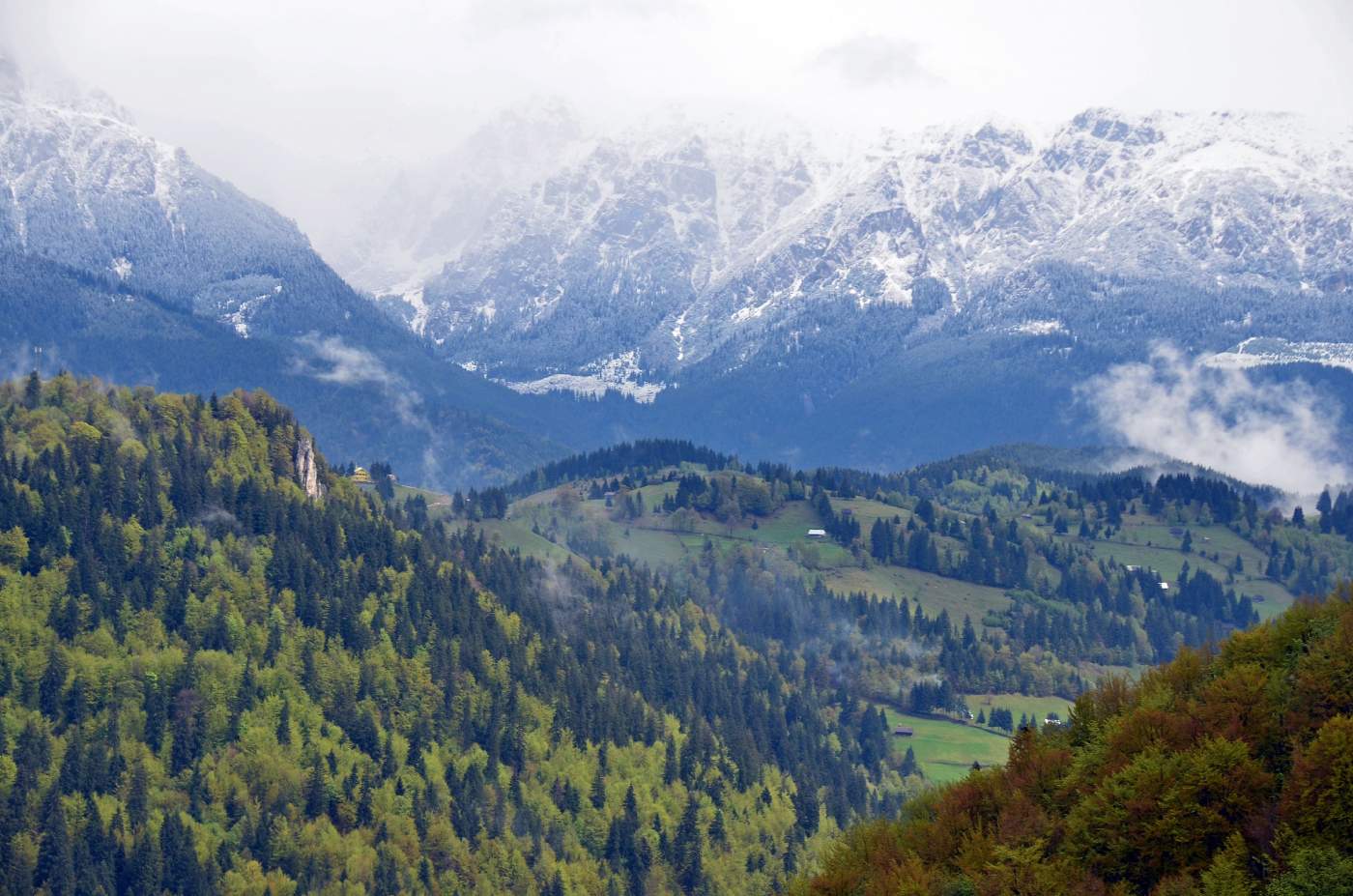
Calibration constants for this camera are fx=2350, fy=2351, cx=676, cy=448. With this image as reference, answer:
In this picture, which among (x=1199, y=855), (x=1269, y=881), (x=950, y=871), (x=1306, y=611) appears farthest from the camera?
(x=1306, y=611)

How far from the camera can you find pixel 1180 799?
419ft

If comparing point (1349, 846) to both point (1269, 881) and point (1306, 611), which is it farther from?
point (1306, 611)

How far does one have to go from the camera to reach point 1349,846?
118312 mm

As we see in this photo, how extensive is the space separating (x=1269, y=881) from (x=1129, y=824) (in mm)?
12452

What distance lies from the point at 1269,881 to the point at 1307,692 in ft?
56.3

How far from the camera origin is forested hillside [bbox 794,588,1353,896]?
121 m

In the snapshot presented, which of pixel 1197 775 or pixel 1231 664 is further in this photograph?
pixel 1231 664

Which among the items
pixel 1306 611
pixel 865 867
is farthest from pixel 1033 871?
pixel 1306 611

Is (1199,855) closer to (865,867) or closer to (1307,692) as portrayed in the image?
(1307,692)

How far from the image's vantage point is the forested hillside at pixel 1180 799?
121 metres

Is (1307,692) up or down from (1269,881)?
up

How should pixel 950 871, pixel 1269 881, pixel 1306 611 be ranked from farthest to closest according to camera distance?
pixel 1306 611, pixel 950 871, pixel 1269 881

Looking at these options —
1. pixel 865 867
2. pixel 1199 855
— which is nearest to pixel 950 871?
pixel 865 867

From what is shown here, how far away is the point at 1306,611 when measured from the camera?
5901 inches
